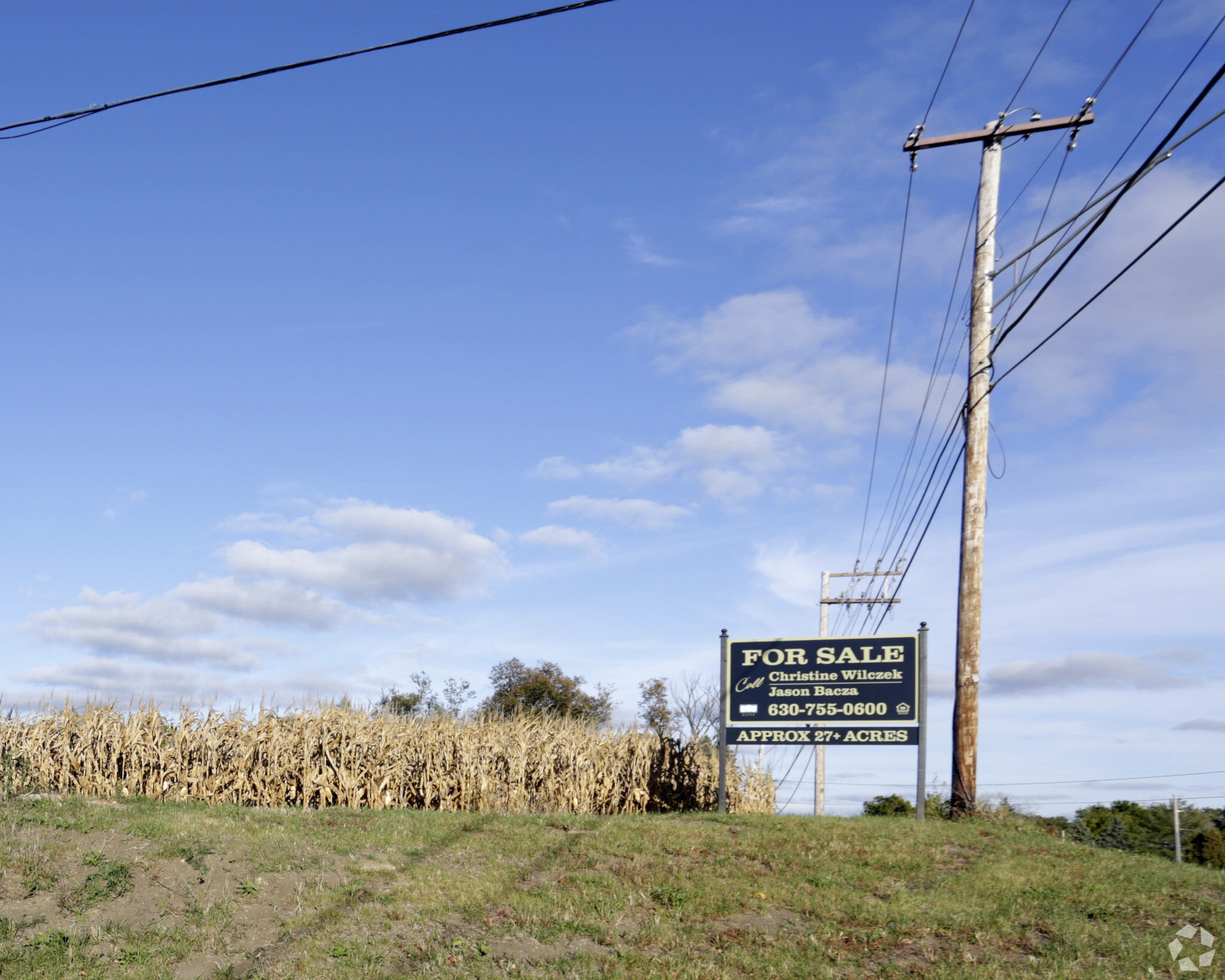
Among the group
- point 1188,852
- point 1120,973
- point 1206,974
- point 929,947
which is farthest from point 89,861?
point 1188,852

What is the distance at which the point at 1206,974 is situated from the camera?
10.1 meters

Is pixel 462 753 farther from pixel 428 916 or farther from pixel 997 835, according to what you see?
pixel 997 835

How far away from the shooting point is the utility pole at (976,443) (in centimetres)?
1786

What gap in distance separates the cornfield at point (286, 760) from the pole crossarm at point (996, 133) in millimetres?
15707

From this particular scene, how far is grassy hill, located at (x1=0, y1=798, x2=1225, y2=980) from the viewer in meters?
10.2

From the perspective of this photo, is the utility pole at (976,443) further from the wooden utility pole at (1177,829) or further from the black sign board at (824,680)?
the wooden utility pole at (1177,829)

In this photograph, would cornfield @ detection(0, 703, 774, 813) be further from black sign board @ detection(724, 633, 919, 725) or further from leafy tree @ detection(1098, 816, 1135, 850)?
leafy tree @ detection(1098, 816, 1135, 850)

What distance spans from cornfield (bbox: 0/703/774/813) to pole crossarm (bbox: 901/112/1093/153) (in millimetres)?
15707

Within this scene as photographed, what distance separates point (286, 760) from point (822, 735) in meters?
11.1

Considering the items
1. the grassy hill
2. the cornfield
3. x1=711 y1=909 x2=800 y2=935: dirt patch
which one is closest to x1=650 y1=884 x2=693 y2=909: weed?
the grassy hill

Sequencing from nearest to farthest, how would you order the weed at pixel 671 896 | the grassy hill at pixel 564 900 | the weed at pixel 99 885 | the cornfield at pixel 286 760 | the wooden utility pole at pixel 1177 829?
the grassy hill at pixel 564 900 → the weed at pixel 99 885 → the weed at pixel 671 896 → the cornfield at pixel 286 760 → the wooden utility pole at pixel 1177 829
